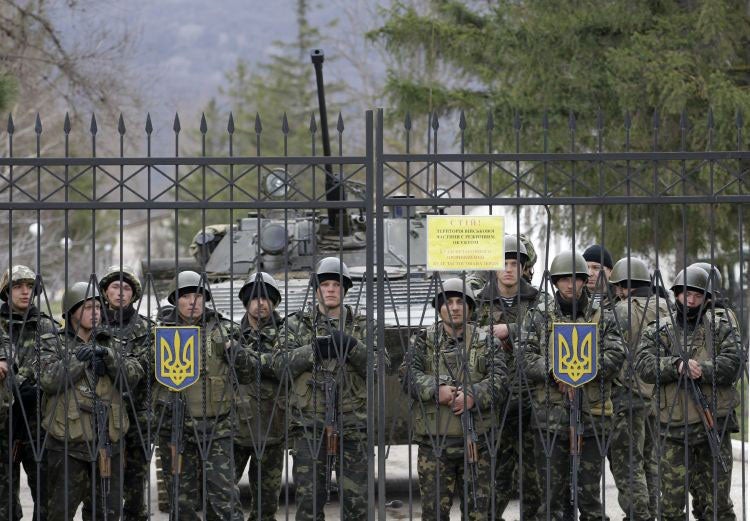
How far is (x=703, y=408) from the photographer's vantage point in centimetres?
778

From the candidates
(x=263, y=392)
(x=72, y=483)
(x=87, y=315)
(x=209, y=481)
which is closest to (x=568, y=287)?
(x=263, y=392)

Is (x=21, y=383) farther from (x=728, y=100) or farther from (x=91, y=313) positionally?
(x=728, y=100)

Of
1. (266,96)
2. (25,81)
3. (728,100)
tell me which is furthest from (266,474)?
(266,96)

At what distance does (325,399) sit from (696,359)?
229 cm

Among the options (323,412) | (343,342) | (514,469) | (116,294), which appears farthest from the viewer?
(514,469)

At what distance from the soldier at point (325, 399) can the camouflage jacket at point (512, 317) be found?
794 millimetres

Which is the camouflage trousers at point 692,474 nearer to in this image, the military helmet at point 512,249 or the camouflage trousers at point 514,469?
the camouflage trousers at point 514,469

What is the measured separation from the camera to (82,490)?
822cm

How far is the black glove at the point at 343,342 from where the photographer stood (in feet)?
23.6

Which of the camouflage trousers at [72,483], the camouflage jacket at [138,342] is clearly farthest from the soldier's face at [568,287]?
the camouflage trousers at [72,483]

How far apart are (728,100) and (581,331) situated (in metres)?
10.2

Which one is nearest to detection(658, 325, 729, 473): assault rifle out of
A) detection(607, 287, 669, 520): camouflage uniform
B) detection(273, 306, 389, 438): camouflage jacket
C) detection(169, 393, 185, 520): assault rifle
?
detection(607, 287, 669, 520): camouflage uniform

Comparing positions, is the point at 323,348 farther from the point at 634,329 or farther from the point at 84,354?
the point at 634,329

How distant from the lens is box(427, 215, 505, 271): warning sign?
23.4 feet
